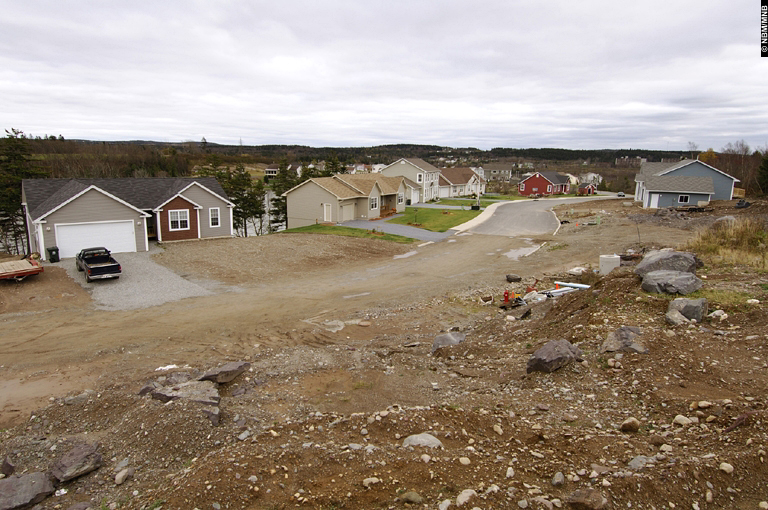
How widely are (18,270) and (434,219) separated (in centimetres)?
3600

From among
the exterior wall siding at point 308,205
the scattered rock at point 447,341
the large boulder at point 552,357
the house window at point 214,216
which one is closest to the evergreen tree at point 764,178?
the exterior wall siding at point 308,205

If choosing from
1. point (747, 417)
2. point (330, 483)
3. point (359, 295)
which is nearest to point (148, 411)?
point (330, 483)

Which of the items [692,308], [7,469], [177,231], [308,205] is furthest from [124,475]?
[308,205]

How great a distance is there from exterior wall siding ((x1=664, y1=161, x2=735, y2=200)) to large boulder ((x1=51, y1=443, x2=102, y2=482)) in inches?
2664

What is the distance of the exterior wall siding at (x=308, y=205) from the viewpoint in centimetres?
4312

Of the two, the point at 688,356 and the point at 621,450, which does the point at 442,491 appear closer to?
the point at 621,450

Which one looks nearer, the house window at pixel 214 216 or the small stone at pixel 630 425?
the small stone at pixel 630 425

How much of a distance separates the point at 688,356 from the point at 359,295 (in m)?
13.0

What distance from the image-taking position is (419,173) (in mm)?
72062

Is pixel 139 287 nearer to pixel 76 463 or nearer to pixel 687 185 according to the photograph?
pixel 76 463

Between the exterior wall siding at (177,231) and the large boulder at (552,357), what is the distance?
28669 millimetres

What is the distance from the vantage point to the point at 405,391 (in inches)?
375

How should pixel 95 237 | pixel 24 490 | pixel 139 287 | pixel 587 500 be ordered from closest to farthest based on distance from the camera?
pixel 587 500, pixel 24 490, pixel 139 287, pixel 95 237

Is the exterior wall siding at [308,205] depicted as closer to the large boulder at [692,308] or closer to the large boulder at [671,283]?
the large boulder at [671,283]
